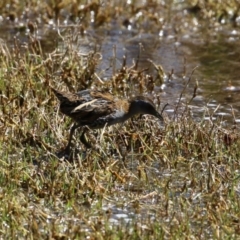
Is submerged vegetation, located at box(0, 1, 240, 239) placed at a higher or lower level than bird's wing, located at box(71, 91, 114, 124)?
lower

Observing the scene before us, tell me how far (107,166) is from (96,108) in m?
0.68

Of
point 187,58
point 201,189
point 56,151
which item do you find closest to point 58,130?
point 56,151

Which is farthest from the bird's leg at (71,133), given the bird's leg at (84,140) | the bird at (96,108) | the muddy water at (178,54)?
the muddy water at (178,54)

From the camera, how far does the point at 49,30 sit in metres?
11.3

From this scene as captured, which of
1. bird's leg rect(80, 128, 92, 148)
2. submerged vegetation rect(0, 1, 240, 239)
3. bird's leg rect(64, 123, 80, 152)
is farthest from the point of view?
bird's leg rect(80, 128, 92, 148)

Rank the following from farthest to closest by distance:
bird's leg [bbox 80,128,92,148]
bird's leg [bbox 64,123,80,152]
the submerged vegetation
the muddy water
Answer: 1. the muddy water
2. bird's leg [bbox 80,128,92,148]
3. bird's leg [bbox 64,123,80,152]
4. the submerged vegetation

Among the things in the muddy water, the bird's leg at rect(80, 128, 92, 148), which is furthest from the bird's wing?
the muddy water

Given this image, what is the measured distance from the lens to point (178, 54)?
1064 centimetres

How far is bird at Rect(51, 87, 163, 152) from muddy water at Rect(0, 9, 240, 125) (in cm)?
90

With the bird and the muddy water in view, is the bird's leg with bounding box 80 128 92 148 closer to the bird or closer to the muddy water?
the bird

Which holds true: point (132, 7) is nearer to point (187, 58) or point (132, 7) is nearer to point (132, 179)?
point (187, 58)

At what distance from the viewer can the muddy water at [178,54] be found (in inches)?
359

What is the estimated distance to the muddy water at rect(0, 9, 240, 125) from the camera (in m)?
9.12

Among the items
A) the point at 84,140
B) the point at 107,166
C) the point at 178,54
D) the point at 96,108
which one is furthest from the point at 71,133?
the point at 178,54
